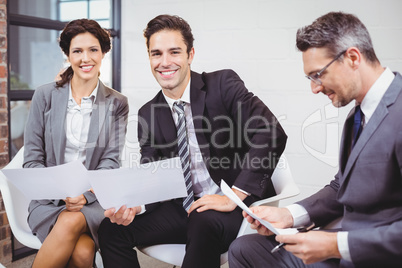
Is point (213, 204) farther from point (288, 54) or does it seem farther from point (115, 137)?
point (288, 54)

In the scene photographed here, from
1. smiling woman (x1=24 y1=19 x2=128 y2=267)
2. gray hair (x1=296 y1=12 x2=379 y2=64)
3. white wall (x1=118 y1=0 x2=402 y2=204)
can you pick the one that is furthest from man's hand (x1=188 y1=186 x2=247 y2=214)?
white wall (x1=118 y1=0 x2=402 y2=204)

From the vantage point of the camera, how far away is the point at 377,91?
1229mm

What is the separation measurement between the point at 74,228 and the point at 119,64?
60.2 inches

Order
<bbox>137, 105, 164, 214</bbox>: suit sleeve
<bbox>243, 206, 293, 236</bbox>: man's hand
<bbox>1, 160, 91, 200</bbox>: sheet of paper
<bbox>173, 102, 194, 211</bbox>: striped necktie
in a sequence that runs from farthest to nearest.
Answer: <bbox>137, 105, 164, 214</bbox>: suit sleeve
<bbox>173, 102, 194, 211</bbox>: striped necktie
<bbox>1, 160, 91, 200</bbox>: sheet of paper
<bbox>243, 206, 293, 236</bbox>: man's hand

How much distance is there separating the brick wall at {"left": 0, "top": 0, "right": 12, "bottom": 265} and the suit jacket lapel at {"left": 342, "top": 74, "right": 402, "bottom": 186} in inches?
75.9

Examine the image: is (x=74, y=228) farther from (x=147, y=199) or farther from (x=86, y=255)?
(x=147, y=199)

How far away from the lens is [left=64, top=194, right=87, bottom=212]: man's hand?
6.05 ft

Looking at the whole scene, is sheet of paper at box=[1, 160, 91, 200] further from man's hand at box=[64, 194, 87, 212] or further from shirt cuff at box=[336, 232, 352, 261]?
shirt cuff at box=[336, 232, 352, 261]

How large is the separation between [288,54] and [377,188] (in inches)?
55.4

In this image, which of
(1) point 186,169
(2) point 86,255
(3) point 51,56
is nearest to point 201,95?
(1) point 186,169

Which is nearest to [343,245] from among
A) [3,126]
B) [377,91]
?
[377,91]

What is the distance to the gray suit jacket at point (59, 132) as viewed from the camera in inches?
78.1

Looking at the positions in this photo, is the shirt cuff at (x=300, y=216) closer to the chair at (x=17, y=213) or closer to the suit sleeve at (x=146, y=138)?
the suit sleeve at (x=146, y=138)

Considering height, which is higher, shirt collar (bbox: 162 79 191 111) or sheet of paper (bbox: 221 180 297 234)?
shirt collar (bbox: 162 79 191 111)
